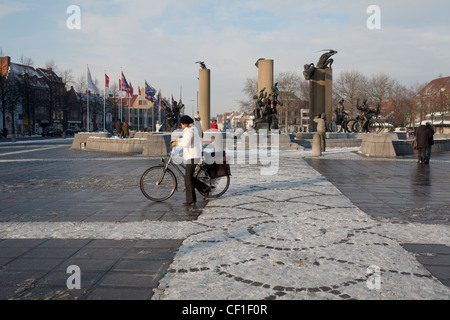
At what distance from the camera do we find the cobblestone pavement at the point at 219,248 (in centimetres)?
353

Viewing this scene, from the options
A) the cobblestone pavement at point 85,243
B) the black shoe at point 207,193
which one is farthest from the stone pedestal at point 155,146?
the black shoe at point 207,193

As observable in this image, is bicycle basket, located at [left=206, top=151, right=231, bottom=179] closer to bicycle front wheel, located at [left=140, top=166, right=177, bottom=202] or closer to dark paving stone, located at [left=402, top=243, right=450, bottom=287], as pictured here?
bicycle front wheel, located at [left=140, top=166, right=177, bottom=202]

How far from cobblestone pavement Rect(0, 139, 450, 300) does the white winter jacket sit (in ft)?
3.16

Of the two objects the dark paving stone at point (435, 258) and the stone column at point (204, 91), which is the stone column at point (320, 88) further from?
the dark paving stone at point (435, 258)

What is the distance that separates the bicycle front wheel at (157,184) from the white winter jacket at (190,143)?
65 centimetres

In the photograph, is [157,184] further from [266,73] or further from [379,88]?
[379,88]

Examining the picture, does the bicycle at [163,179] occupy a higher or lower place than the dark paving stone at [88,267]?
higher

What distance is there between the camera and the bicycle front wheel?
305 inches

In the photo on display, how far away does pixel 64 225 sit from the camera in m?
5.98

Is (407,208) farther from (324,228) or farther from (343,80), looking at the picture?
(343,80)

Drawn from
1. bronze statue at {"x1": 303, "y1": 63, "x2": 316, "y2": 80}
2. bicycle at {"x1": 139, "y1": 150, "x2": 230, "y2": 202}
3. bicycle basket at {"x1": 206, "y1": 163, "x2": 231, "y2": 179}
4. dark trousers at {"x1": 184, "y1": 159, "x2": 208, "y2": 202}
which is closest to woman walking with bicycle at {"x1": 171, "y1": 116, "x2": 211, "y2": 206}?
dark trousers at {"x1": 184, "y1": 159, "x2": 208, "y2": 202}

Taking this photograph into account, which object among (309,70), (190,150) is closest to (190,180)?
(190,150)
